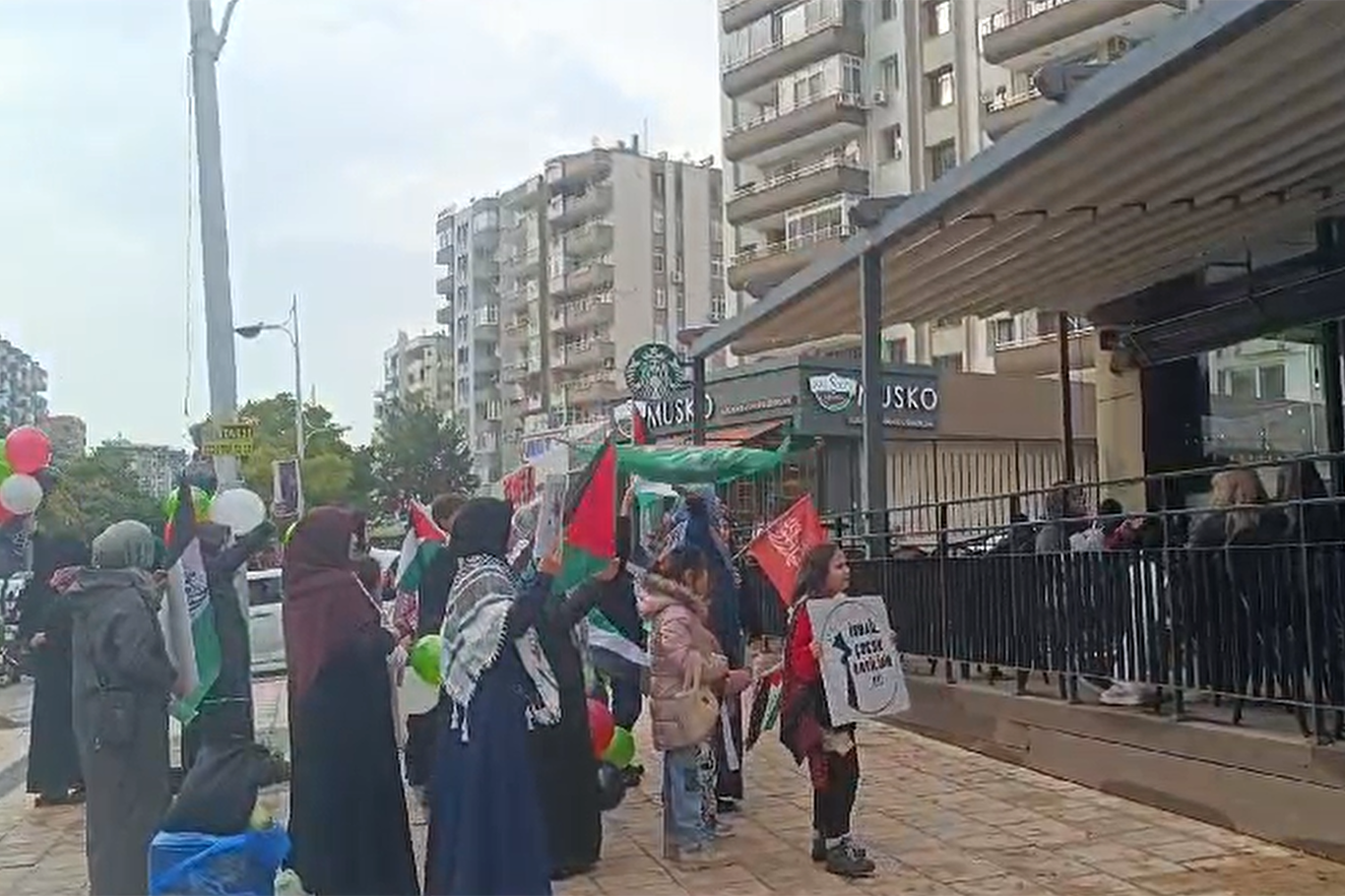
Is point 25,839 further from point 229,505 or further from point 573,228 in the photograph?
point 573,228

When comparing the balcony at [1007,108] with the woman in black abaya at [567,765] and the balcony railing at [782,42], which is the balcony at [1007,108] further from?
the woman in black abaya at [567,765]

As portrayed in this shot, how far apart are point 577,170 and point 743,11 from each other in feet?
82.1

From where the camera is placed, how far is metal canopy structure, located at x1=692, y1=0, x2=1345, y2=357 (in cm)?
717

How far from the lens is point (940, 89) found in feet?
153

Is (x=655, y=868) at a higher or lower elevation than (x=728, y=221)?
lower

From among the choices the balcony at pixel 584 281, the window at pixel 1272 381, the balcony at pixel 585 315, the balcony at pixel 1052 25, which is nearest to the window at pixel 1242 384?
the window at pixel 1272 381

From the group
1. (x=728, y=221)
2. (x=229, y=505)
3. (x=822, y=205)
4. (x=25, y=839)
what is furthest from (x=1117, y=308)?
(x=728, y=221)

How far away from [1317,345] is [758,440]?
14.3 meters

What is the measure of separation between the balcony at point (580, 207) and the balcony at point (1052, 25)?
35.7 meters

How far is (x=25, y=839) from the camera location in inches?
344

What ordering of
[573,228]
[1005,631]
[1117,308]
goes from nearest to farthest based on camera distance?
1. [1005,631]
2. [1117,308]
3. [573,228]

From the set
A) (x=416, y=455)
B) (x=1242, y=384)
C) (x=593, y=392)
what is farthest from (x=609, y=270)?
(x=1242, y=384)

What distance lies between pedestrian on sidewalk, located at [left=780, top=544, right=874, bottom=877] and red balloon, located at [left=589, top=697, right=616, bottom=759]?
1326mm

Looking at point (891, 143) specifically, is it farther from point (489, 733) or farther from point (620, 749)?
point (489, 733)
